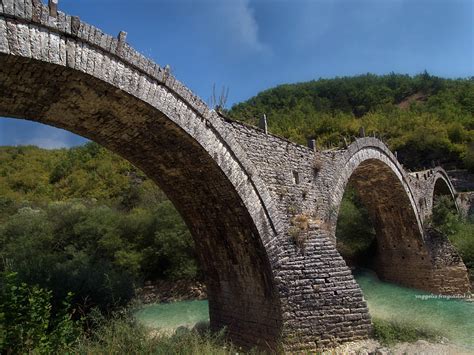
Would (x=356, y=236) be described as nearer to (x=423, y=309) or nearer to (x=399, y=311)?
(x=423, y=309)

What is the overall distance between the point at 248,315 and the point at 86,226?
46.4 feet

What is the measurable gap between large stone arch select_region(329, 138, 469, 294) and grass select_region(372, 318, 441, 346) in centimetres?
575

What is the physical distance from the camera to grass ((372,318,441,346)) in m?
6.82

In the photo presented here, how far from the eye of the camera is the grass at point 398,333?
6.82m

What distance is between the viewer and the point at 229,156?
6.39 metres

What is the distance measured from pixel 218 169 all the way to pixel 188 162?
553 millimetres

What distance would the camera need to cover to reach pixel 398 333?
702cm

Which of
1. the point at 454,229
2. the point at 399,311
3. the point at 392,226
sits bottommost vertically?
the point at 399,311

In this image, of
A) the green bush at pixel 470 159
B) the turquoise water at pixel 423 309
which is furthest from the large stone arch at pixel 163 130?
the green bush at pixel 470 159

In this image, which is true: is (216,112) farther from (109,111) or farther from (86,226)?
(86,226)

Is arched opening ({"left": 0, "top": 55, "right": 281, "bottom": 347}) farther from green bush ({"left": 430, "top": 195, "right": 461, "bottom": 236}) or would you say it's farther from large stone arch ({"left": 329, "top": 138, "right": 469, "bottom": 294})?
green bush ({"left": 430, "top": 195, "right": 461, "bottom": 236})

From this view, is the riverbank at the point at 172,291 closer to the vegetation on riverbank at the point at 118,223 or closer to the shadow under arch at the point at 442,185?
the vegetation on riverbank at the point at 118,223

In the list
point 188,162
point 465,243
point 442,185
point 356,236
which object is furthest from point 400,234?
point 188,162

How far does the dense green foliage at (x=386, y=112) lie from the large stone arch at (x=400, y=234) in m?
6.04
